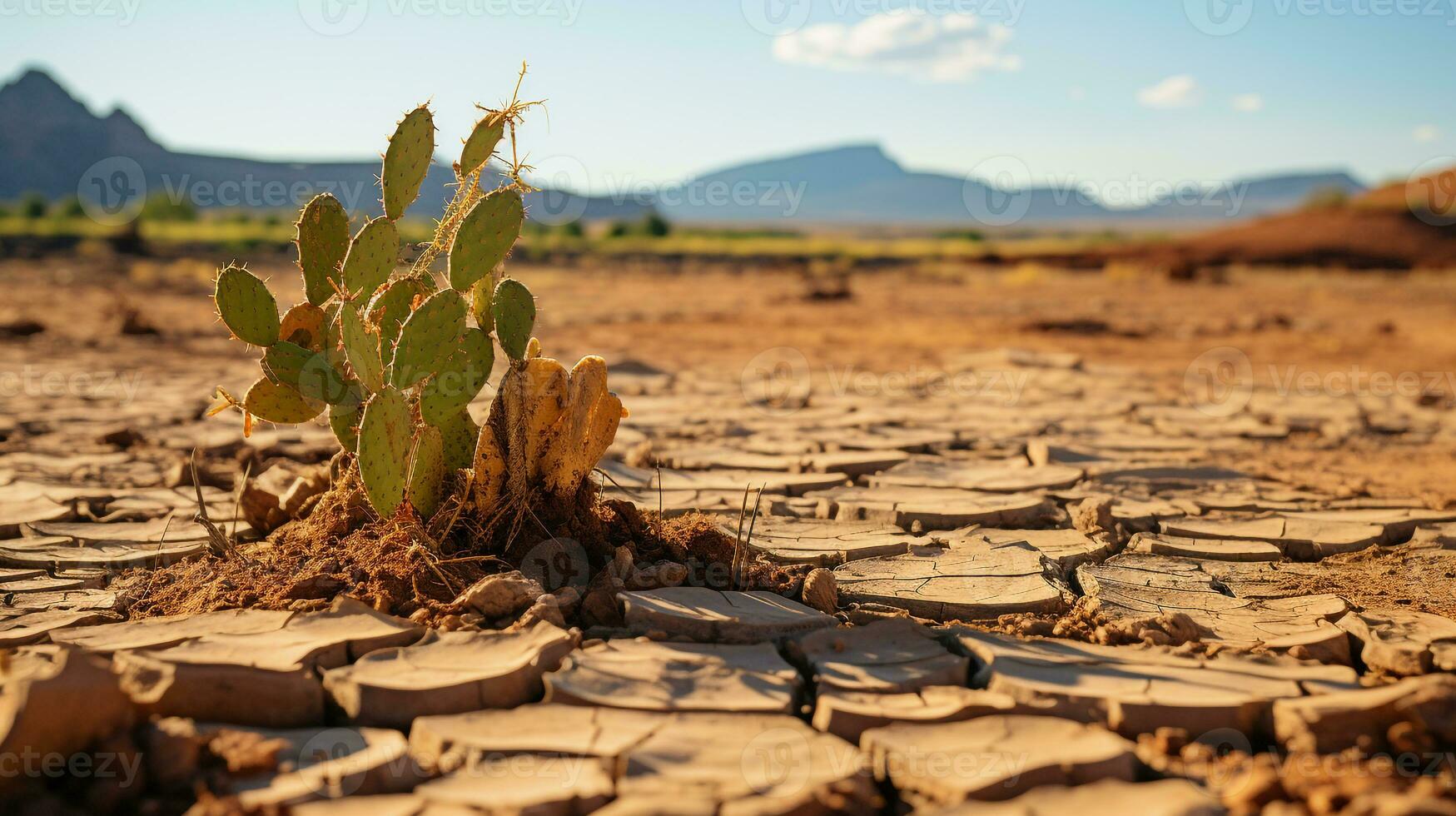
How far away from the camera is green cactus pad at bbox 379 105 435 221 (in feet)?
8.88

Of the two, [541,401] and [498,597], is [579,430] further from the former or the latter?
[498,597]

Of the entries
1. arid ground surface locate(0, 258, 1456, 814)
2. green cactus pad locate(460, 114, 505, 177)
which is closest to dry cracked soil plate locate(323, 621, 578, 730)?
arid ground surface locate(0, 258, 1456, 814)

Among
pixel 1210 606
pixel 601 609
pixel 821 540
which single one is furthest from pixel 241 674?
pixel 1210 606

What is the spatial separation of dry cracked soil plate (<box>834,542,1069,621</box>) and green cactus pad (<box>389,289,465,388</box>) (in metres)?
1.21

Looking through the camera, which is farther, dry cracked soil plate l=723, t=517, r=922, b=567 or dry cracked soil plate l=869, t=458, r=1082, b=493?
dry cracked soil plate l=869, t=458, r=1082, b=493

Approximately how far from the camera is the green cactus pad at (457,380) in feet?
8.76

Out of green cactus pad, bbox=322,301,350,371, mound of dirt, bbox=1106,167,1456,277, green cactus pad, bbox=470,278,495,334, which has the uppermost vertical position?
mound of dirt, bbox=1106,167,1456,277

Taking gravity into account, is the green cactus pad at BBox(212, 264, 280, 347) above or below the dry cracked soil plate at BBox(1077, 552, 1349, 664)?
above

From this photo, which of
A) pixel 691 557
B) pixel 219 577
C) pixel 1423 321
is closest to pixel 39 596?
pixel 219 577

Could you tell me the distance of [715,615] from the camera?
93.7 inches

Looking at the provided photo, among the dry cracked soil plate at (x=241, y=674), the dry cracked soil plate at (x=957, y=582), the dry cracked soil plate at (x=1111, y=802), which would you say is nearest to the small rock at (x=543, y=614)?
the dry cracked soil plate at (x=241, y=674)

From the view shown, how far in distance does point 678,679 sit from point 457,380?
3.49 feet

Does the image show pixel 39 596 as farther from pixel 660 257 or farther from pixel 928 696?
pixel 660 257

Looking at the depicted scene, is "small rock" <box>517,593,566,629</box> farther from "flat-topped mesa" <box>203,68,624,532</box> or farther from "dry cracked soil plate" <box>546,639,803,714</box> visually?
"flat-topped mesa" <box>203,68,624,532</box>
